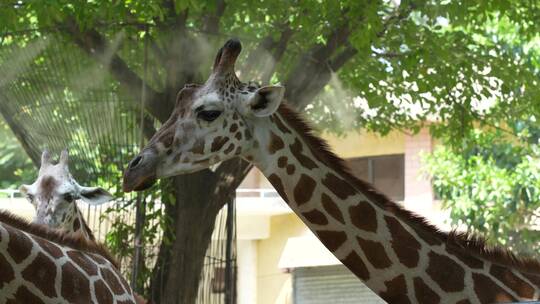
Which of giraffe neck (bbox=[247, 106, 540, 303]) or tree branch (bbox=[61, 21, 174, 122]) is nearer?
giraffe neck (bbox=[247, 106, 540, 303])

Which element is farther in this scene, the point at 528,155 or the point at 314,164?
the point at 528,155

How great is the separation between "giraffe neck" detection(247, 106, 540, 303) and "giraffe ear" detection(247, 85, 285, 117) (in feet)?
0.35

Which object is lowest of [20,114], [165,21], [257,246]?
[257,246]

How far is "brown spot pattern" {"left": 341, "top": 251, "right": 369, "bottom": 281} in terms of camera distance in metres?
5.56

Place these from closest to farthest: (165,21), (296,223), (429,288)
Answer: (429,288), (165,21), (296,223)

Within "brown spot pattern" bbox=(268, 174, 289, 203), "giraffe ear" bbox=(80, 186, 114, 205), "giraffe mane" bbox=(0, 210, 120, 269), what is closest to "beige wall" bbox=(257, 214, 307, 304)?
"giraffe ear" bbox=(80, 186, 114, 205)

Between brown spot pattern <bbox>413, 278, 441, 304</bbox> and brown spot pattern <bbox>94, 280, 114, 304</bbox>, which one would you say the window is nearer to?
brown spot pattern <bbox>94, 280, 114, 304</bbox>

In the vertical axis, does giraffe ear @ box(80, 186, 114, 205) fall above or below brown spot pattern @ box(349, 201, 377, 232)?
above

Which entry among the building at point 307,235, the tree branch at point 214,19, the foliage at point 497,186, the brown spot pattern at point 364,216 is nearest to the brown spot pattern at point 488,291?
the brown spot pattern at point 364,216

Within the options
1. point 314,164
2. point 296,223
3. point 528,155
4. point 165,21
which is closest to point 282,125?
point 314,164

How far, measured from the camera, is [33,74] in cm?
1188

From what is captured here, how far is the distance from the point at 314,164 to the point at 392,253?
624mm

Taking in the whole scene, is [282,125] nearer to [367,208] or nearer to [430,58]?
[367,208]

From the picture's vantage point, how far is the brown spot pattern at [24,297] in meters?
5.08
